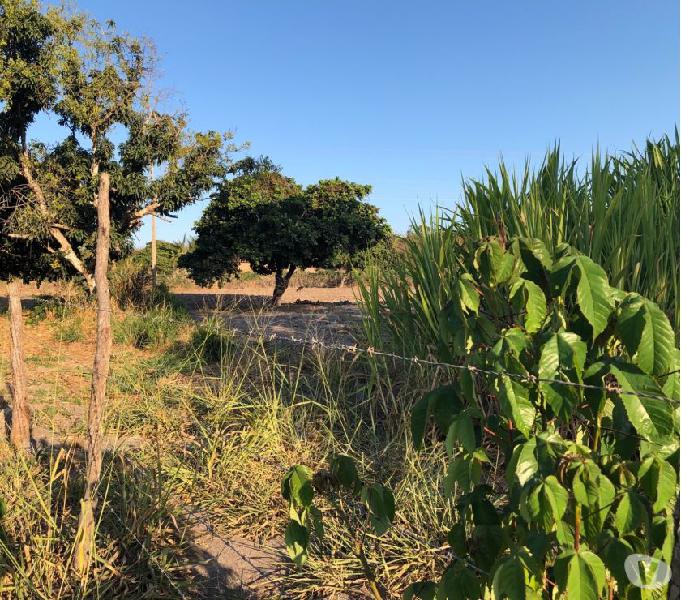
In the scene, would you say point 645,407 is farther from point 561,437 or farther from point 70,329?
point 70,329

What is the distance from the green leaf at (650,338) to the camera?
993mm

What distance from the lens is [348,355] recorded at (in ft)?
16.7

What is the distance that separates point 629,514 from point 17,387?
4.24m

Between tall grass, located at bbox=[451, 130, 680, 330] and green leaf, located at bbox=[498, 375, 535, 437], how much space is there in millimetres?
1861

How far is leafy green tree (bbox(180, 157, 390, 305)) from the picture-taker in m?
14.8

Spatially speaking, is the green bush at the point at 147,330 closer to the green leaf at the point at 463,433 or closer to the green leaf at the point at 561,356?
the green leaf at the point at 463,433

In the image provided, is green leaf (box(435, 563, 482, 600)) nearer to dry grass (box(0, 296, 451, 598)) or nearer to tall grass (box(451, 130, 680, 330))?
dry grass (box(0, 296, 451, 598))

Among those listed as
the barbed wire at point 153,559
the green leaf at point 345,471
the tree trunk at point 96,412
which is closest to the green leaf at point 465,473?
the green leaf at point 345,471

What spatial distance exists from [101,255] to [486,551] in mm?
2386

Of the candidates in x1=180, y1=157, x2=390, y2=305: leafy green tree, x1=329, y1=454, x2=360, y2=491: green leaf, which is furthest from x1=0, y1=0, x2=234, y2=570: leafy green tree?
x1=329, y1=454, x2=360, y2=491: green leaf

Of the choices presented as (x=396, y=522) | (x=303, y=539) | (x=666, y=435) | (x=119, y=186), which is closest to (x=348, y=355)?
(x=396, y=522)

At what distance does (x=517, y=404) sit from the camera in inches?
43.3

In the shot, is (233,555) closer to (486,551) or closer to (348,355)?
(486,551)

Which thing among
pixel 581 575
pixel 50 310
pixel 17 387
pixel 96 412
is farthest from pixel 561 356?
pixel 50 310
